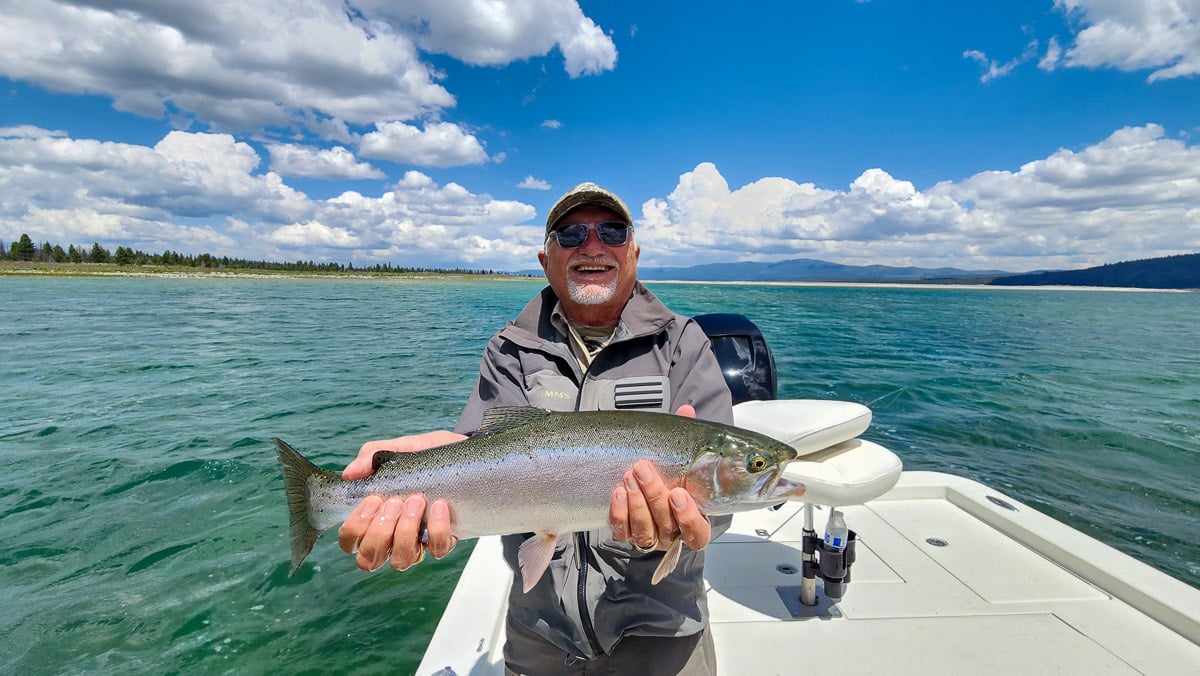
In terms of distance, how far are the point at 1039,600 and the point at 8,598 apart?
11041 mm

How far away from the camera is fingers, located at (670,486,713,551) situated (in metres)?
2.64

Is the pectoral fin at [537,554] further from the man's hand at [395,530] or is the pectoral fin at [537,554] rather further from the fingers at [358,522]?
the fingers at [358,522]

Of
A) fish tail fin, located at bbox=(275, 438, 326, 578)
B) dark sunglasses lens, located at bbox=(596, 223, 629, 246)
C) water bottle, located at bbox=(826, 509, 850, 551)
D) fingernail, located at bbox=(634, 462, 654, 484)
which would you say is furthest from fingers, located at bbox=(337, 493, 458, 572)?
water bottle, located at bbox=(826, 509, 850, 551)

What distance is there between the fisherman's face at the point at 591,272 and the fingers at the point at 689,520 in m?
1.30

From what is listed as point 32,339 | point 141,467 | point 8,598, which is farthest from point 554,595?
point 32,339

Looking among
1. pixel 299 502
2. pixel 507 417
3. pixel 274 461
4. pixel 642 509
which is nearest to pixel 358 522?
pixel 299 502

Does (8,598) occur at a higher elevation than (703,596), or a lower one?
lower

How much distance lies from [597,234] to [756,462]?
1689 mm

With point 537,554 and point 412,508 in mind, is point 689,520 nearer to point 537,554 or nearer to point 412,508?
point 537,554

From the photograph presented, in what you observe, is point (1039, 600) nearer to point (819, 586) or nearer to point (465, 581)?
point (819, 586)

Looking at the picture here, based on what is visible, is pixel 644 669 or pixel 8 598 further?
pixel 8 598

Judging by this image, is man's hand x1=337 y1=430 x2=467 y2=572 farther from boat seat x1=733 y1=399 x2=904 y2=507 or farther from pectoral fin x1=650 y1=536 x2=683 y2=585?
boat seat x1=733 y1=399 x2=904 y2=507

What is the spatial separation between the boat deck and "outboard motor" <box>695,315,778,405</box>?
164 centimetres

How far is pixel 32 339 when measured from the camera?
26.3 m
